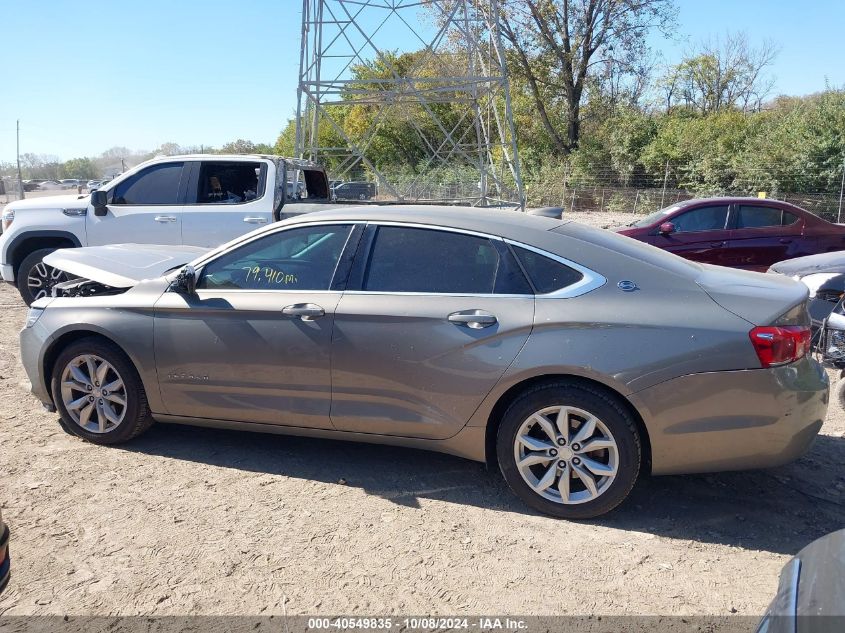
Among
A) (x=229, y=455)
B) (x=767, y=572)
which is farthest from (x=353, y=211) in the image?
(x=767, y=572)

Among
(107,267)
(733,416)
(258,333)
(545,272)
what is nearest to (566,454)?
(733,416)

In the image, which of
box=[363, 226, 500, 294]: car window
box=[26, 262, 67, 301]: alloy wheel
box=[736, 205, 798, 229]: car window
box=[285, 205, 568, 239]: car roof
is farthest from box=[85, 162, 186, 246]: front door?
box=[736, 205, 798, 229]: car window

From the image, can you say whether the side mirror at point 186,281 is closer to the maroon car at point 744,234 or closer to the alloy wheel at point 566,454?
the alloy wheel at point 566,454

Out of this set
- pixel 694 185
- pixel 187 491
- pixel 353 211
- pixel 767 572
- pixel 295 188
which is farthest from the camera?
pixel 694 185

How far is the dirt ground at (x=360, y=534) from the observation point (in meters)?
3.02

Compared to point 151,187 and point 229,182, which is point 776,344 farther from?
point 151,187

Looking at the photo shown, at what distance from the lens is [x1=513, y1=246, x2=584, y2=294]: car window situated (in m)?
3.68

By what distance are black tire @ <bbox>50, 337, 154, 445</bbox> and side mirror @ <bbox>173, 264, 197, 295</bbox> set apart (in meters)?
0.59

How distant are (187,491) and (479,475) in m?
1.70

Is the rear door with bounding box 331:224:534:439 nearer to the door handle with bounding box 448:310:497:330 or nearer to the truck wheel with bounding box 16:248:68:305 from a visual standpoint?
the door handle with bounding box 448:310:497:330

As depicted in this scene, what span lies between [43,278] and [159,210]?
1.80 metres

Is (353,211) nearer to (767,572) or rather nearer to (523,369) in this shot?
(523,369)

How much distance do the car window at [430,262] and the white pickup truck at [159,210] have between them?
3.86 m

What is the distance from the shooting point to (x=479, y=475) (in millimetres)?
4234
